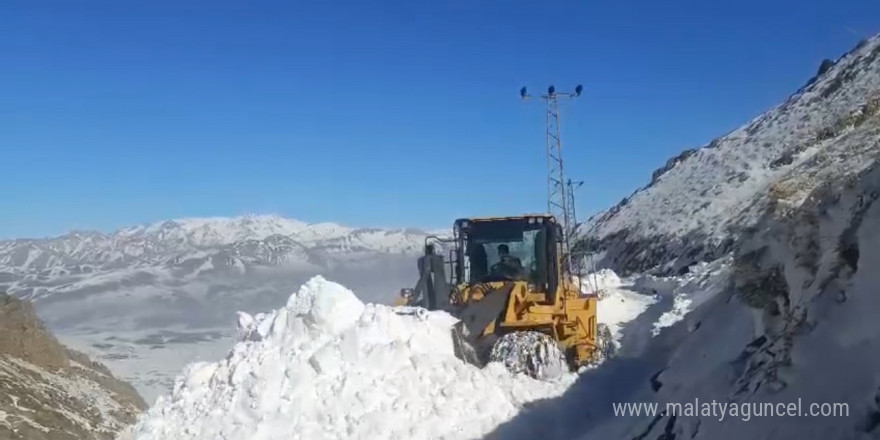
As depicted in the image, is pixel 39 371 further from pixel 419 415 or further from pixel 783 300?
pixel 783 300

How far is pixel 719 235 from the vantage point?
3206cm

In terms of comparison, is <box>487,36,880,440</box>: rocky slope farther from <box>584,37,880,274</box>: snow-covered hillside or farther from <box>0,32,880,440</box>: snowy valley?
<box>584,37,880,274</box>: snow-covered hillside

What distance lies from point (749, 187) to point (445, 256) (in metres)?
28.4

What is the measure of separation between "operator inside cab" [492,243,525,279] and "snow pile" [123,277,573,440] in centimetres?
205

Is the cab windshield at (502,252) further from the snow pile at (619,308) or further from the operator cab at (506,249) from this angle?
the snow pile at (619,308)

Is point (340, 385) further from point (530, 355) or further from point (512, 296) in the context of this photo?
point (512, 296)

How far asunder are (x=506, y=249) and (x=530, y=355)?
2794 millimetres

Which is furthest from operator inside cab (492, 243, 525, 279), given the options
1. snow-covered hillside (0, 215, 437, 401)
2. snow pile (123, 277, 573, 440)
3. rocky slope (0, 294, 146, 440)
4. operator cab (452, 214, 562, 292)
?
snow-covered hillside (0, 215, 437, 401)

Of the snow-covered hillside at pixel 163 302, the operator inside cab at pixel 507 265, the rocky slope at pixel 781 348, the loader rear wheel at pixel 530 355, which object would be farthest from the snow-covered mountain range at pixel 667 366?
the snow-covered hillside at pixel 163 302

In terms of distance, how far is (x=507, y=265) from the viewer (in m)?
13.6

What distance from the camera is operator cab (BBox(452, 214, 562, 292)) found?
43.9 ft

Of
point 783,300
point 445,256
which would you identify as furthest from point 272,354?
point 783,300

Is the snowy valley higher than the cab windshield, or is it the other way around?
the cab windshield

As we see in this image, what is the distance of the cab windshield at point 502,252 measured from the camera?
44.3 feet
